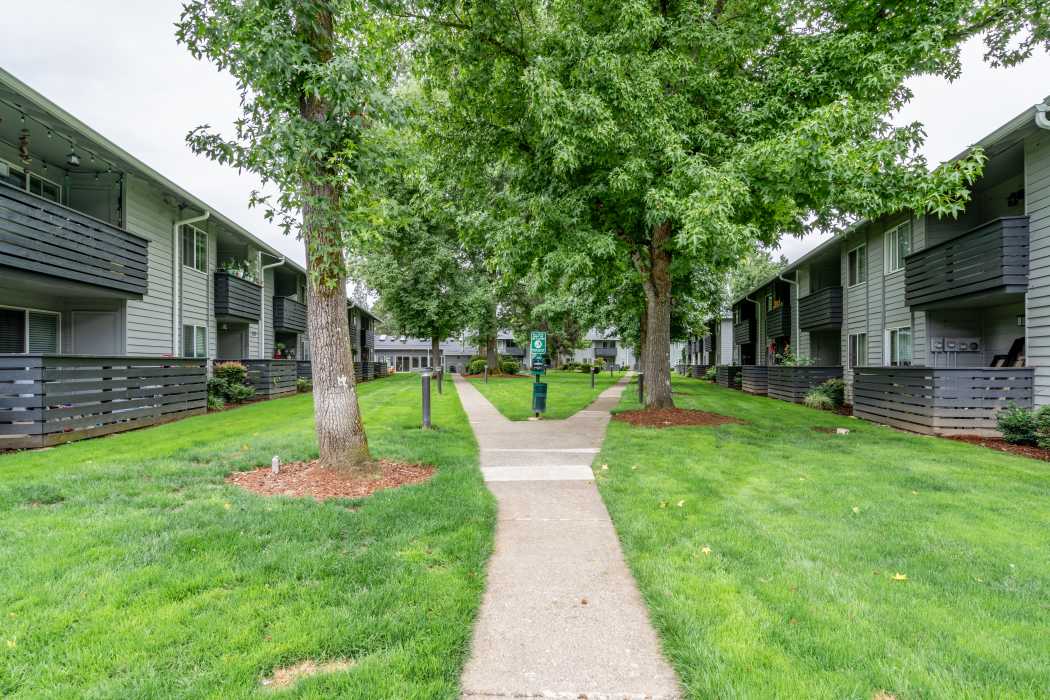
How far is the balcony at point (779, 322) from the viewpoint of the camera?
2296 centimetres

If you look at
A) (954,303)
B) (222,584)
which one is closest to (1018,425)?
(954,303)

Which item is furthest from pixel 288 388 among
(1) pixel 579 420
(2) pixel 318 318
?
(2) pixel 318 318

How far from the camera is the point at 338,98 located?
5094 millimetres

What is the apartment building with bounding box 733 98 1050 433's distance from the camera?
9711mm

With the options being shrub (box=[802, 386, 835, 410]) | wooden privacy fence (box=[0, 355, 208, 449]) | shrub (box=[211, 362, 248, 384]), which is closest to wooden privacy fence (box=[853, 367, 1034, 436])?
shrub (box=[802, 386, 835, 410])

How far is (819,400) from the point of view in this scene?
52.4 ft

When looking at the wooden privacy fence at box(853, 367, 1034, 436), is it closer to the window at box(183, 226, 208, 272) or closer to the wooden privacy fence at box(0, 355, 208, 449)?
the wooden privacy fence at box(0, 355, 208, 449)

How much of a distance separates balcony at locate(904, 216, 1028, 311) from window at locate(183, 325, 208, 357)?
62.9 feet

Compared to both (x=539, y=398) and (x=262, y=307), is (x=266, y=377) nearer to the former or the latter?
(x=262, y=307)

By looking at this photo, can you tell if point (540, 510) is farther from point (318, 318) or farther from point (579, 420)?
point (579, 420)

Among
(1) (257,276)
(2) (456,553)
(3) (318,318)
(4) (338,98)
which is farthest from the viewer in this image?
(1) (257,276)

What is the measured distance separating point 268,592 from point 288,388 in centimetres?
1835

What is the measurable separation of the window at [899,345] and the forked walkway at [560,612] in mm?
12786

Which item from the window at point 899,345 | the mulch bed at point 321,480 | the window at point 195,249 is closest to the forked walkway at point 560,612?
the mulch bed at point 321,480
